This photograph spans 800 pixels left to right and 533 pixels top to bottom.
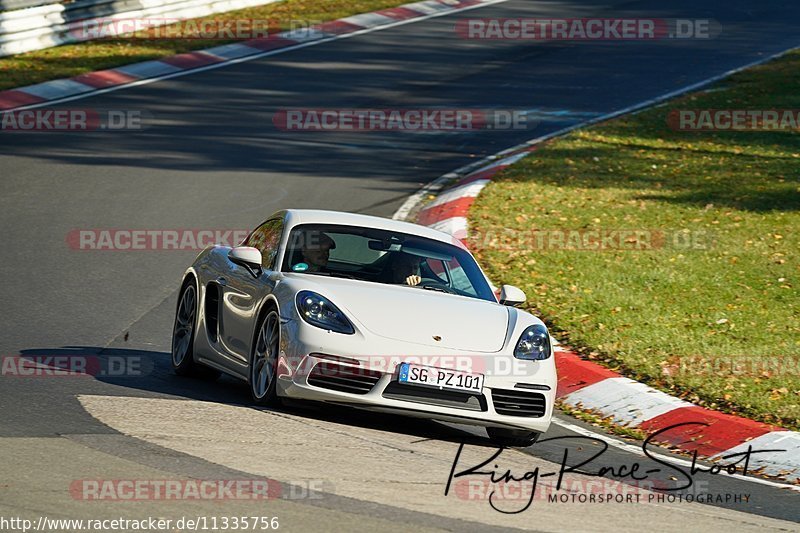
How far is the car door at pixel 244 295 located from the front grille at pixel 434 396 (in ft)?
4.43

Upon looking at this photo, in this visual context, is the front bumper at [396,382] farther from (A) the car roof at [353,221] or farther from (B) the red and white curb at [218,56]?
(B) the red and white curb at [218,56]

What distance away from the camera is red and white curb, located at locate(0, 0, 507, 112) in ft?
71.8

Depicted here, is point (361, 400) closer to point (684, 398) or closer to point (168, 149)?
point (684, 398)

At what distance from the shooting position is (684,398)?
9.78 metres

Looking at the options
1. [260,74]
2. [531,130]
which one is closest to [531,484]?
[531,130]

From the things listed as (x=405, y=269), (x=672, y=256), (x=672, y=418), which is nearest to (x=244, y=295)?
(x=405, y=269)

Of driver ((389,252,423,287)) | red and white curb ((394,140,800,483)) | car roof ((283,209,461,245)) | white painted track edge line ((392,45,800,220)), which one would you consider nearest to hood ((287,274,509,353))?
driver ((389,252,423,287))

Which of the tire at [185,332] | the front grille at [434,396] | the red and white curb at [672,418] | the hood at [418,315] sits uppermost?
the hood at [418,315]

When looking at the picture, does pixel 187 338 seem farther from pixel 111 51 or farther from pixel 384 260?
pixel 111 51

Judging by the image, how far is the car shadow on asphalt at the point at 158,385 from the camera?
872cm

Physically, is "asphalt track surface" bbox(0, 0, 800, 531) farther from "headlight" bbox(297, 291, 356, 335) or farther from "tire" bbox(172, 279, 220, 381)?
"headlight" bbox(297, 291, 356, 335)

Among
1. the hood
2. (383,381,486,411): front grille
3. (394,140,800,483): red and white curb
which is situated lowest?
(394,140,800,483): red and white curb

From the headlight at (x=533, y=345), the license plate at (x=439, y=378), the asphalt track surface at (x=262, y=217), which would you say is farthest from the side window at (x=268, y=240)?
the headlight at (x=533, y=345)

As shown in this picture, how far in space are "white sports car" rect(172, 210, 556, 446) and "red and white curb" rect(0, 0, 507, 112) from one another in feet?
40.3
